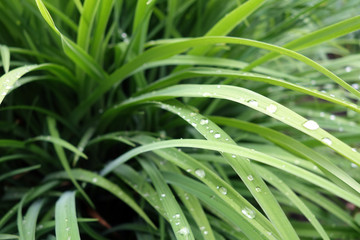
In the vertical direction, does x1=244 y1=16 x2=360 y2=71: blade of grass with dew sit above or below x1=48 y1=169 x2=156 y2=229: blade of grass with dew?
above

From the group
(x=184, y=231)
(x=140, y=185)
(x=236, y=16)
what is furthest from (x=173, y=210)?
(x=236, y=16)

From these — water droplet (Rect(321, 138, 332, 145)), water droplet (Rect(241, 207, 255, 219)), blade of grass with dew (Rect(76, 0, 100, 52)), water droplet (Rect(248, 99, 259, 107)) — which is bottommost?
water droplet (Rect(241, 207, 255, 219))

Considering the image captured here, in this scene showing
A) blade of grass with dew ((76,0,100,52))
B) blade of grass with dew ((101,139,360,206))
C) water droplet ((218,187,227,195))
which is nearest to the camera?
blade of grass with dew ((101,139,360,206))

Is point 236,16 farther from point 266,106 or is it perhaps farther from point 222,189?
point 222,189

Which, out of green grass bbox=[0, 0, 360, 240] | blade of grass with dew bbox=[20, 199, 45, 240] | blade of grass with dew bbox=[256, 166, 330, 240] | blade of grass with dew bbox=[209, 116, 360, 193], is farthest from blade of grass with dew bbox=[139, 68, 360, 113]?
blade of grass with dew bbox=[20, 199, 45, 240]

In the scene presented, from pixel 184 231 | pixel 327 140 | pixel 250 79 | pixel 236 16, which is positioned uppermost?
pixel 236 16

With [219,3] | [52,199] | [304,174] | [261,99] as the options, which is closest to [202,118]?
[261,99]

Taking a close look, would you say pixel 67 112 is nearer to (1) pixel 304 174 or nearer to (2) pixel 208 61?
(2) pixel 208 61

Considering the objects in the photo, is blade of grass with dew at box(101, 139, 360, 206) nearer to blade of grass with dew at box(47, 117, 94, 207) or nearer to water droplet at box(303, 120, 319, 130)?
water droplet at box(303, 120, 319, 130)
